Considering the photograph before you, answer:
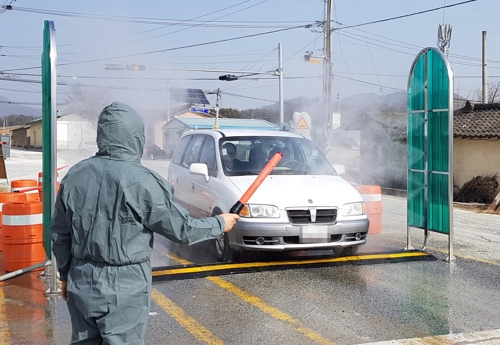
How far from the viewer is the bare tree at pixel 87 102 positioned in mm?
12227

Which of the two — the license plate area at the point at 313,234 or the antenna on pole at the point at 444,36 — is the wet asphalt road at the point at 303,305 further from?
the antenna on pole at the point at 444,36

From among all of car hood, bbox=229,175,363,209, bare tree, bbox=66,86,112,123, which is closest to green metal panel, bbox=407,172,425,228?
car hood, bbox=229,175,363,209

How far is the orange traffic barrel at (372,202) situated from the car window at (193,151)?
8.55ft

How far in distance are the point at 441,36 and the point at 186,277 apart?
685 inches

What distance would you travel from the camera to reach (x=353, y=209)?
22.9ft

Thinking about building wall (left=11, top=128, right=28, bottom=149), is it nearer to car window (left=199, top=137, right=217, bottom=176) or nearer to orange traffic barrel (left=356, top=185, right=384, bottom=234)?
car window (left=199, top=137, right=217, bottom=176)

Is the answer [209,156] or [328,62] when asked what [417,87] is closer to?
[209,156]

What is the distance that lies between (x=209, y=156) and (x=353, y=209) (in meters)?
2.33

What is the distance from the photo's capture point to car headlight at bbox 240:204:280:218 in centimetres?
663

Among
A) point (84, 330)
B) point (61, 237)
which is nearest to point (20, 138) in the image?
point (61, 237)

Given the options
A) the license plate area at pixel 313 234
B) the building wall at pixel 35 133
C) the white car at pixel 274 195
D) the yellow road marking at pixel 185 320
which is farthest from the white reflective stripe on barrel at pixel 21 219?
the building wall at pixel 35 133

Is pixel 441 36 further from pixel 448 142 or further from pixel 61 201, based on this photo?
pixel 61 201

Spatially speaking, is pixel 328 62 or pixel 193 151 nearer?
pixel 193 151

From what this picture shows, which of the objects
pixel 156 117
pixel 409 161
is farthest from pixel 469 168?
pixel 409 161
